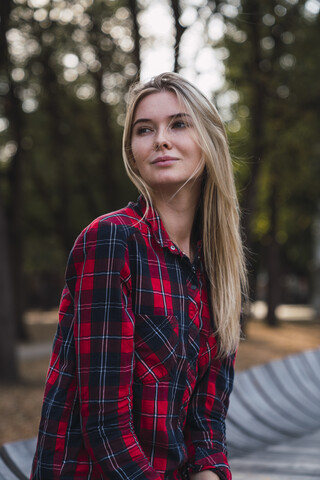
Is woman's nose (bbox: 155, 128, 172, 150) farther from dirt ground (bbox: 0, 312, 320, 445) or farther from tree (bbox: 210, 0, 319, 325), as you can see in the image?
tree (bbox: 210, 0, 319, 325)

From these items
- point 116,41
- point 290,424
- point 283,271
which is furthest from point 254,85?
point 283,271

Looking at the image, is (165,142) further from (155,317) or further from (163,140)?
(155,317)

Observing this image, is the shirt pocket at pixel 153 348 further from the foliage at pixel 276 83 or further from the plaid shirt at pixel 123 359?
the foliage at pixel 276 83

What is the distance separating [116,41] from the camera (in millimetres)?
16875

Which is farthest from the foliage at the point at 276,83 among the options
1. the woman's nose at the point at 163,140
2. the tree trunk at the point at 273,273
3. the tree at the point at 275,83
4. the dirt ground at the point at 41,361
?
the woman's nose at the point at 163,140

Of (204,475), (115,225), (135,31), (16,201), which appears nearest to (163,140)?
(115,225)

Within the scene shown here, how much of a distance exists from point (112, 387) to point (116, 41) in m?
15.9

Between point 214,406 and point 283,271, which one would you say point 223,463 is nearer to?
point 214,406

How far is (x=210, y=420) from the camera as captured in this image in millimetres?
2459

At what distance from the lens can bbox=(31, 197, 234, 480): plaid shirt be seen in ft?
6.29

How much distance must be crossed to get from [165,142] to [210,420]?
40.4 inches

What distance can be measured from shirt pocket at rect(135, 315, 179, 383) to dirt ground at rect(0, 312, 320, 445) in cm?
445

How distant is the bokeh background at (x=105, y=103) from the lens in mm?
11580

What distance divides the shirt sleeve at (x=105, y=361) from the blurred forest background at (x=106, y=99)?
26.9ft
